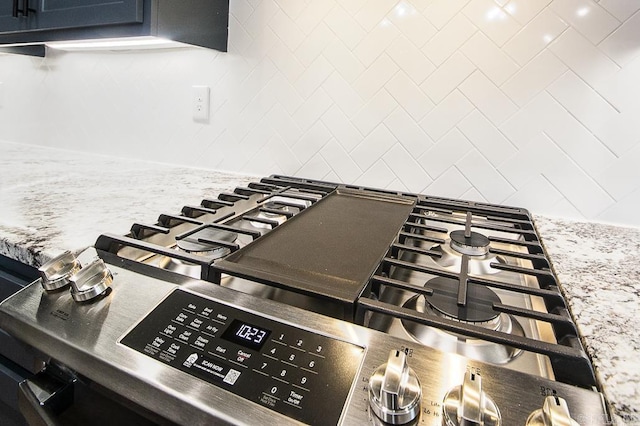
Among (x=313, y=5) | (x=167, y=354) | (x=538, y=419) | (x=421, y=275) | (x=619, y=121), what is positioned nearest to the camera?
(x=538, y=419)

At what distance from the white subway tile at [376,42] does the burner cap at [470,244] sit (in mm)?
592

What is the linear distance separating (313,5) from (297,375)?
1.05 metres

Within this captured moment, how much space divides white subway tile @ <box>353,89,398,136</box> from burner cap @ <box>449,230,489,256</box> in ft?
1.52

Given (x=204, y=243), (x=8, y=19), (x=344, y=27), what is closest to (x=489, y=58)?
(x=344, y=27)

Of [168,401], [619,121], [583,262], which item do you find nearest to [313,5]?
[619,121]

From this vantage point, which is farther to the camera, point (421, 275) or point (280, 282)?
point (421, 275)

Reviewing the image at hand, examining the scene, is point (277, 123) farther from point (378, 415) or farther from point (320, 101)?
point (378, 415)

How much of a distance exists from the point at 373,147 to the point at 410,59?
10.2 inches

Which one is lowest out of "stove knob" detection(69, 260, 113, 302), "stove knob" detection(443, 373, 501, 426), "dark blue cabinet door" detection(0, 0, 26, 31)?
"stove knob" detection(443, 373, 501, 426)

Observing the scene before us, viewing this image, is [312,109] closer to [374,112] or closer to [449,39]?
[374,112]

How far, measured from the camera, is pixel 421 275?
2.09 feet

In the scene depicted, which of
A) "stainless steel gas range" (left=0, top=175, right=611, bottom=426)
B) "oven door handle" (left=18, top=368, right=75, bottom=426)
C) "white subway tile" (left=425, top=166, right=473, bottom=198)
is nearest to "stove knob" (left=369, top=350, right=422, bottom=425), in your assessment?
"stainless steel gas range" (left=0, top=175, right=611, bottom=426)

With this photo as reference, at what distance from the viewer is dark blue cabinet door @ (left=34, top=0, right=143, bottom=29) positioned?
2.93 feet

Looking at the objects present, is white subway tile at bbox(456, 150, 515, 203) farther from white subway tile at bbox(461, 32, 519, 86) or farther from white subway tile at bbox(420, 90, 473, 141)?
white subway tile at bbox(461, 32, 519, 86)
